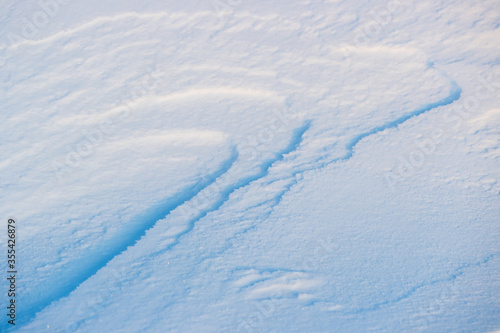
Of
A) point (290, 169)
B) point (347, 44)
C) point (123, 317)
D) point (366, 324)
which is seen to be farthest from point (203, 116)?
point (366, 324)

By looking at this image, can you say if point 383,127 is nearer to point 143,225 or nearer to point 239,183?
point 239,183

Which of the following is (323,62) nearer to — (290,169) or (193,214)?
(290,169)

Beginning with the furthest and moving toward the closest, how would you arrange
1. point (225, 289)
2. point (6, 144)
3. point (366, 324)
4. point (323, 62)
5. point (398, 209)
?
point (323, 62)
point (6, 144)
point (398, 209)
point (225, 289)
point (366, 324)

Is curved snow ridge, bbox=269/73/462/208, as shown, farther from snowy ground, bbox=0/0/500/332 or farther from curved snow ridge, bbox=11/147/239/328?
curved snow ridge, bbox=11/147/239/328

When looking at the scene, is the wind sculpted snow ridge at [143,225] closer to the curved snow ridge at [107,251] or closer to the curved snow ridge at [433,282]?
the curved snow ridge at [107,251]

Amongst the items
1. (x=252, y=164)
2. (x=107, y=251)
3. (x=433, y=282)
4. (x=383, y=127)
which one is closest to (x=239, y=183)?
(x=252, y=164)

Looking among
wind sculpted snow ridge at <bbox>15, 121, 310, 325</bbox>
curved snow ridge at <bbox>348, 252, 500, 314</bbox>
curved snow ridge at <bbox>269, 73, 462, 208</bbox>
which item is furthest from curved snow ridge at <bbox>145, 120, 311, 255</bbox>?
curved snow ridge at <bbox>348, 252, 500, 314</bbox>

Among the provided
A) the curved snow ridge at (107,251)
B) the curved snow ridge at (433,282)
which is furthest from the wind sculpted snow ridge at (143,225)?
the curved snow ridge at (433,282)
